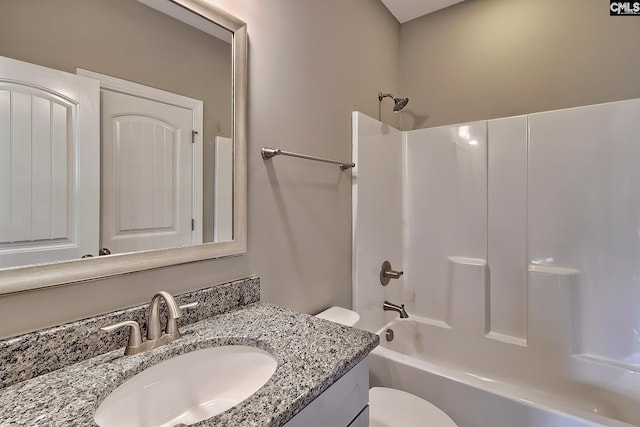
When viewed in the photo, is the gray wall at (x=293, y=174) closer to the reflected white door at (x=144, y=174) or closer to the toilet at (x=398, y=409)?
the reflected white door at (x=144, y=174)

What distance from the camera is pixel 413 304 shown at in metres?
2.12

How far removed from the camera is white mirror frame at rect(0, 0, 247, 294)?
0.65 meters

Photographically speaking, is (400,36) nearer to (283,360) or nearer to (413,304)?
(413,304)

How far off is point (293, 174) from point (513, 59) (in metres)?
1.69

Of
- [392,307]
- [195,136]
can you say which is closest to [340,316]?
[392,307]

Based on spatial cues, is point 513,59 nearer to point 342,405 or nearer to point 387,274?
point 387,274

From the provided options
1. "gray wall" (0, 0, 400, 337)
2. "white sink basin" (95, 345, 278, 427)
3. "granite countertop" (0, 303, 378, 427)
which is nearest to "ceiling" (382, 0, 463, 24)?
"gray wall" (0, 0, 400, 337)

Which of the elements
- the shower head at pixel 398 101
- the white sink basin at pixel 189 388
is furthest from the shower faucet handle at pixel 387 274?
the white sink basin at pixel 189 388

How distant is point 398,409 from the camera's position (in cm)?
128

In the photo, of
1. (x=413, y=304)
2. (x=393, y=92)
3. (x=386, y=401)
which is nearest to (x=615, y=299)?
(x=413, y=304)

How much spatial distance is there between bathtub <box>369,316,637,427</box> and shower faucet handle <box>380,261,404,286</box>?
470mm

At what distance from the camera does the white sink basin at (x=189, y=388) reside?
656mm

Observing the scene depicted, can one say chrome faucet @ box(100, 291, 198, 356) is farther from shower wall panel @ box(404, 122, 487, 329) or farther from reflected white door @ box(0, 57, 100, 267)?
shower wall panel @ box(404, 122, 487, 329)

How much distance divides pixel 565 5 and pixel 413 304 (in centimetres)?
207
